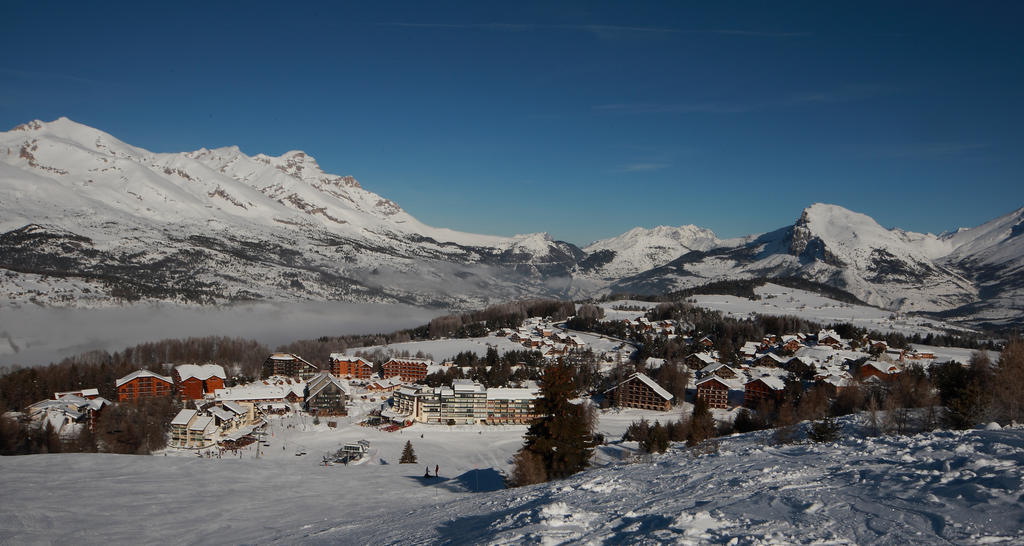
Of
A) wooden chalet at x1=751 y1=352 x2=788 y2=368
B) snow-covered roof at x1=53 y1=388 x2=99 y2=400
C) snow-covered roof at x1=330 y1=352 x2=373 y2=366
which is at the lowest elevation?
snow-covered roof at x1=53 y1=388 x2=99 y2=400

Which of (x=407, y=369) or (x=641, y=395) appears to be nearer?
(x=641, y=395)

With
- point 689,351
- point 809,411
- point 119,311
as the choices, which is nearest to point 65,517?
point 809,411

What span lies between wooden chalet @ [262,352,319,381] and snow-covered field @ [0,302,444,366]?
85.0 ft

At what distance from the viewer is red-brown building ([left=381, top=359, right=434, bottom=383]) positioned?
7269 centimetres

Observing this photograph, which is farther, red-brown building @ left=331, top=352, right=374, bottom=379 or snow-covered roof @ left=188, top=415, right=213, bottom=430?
red-brown building @ left=331, top=352, right=374, bottom=379

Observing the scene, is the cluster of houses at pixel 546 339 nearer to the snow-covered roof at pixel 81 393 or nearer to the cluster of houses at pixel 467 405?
the cluster of houses at pixel 467 405

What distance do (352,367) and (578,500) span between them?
7181 centimetres

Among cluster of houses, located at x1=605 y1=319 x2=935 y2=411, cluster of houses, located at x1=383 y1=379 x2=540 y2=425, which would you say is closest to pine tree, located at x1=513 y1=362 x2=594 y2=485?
cluster of houses, located at x1=605 y1=319 x2=935 y2=411

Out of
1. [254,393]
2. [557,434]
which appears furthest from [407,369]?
[557,434]

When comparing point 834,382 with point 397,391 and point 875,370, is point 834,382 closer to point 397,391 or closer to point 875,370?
point 875,370

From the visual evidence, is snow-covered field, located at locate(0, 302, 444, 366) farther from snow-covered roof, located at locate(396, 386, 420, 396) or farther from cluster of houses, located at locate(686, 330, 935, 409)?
cluster of houses, located at locate(686, 330, 935, 409)

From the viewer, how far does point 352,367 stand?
7831cm

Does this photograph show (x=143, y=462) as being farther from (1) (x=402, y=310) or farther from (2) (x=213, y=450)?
(1) (x=402, y=310)

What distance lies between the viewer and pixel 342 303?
19512 cm
